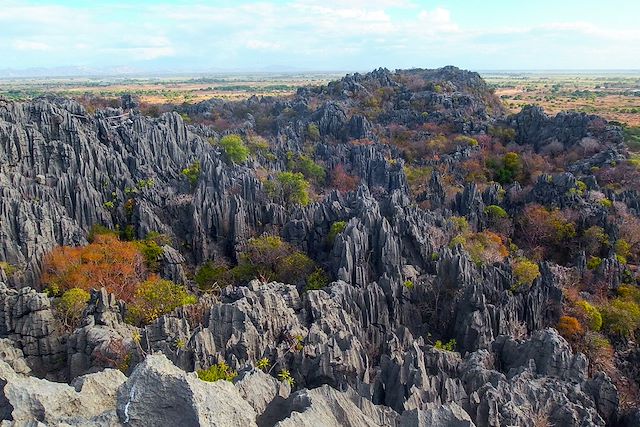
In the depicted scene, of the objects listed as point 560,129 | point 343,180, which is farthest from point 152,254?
point 560,129

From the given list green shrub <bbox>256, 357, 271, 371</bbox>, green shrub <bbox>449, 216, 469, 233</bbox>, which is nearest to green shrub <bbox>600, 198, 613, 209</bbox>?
green shrub <bbox>449, 216, 469, 233</bbox>

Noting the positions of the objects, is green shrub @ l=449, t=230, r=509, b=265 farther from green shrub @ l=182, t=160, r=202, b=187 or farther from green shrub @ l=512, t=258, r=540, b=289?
green shrub @ l=182, t=160, r=202, b=187

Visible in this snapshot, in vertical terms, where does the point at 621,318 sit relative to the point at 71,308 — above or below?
below

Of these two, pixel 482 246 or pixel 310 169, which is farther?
pixel 310 169

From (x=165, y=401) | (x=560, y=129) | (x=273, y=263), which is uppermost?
(x=560, y=129)

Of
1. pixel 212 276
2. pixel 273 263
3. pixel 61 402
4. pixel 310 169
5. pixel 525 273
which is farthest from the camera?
pixel 310 169

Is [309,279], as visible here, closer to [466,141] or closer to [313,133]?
[466,141]

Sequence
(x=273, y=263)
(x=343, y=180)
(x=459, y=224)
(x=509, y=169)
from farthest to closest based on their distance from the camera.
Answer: (x=509, y=169)
(x=343, y=180)
(x=459, y=224)
(x=273, y=263)
